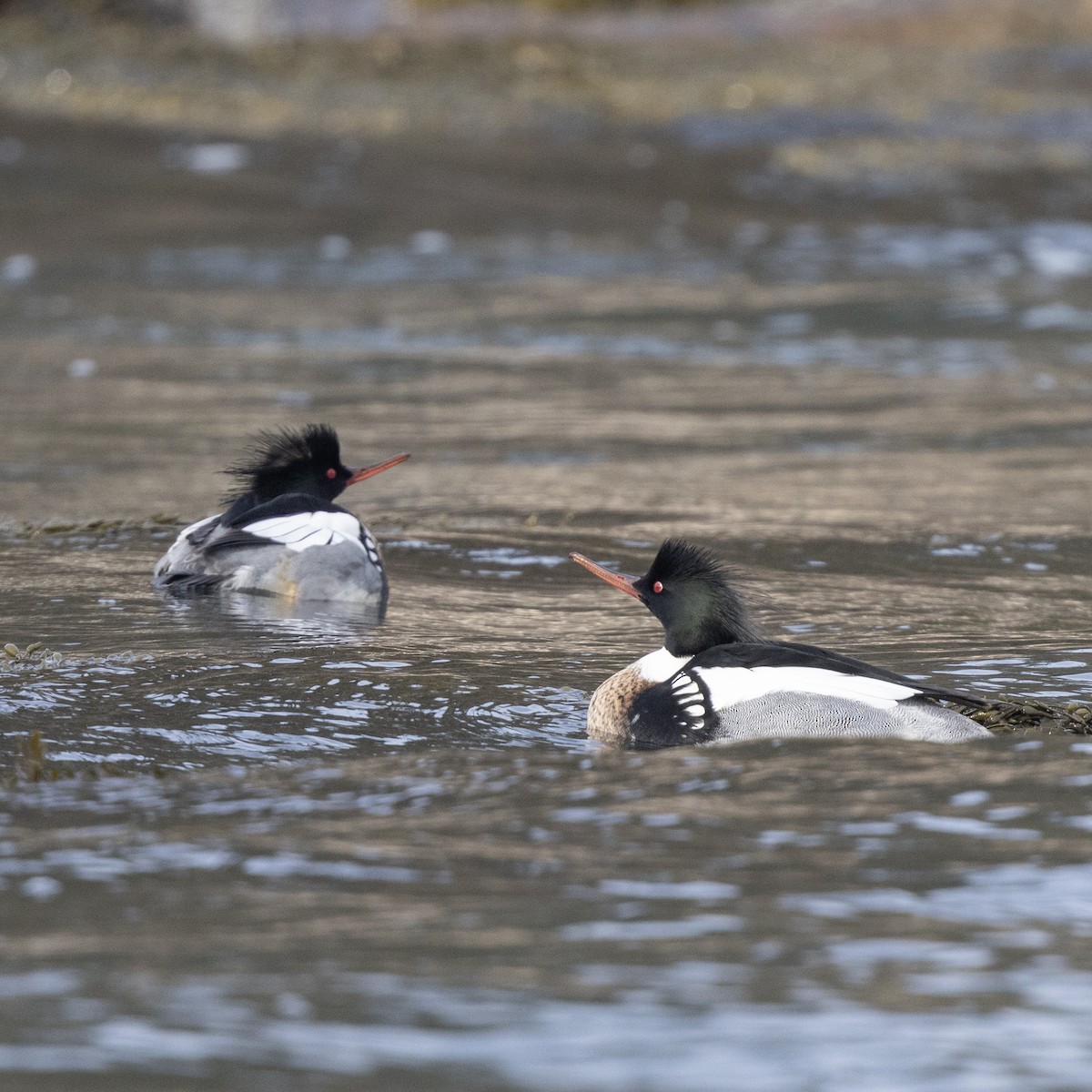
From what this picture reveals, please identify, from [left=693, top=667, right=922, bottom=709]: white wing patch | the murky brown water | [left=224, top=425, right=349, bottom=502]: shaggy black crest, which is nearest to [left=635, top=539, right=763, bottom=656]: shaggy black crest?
[left=693, top=667, right=922, bottom=709]: white wing patch

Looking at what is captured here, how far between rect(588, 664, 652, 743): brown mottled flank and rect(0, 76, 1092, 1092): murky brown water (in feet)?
0.36

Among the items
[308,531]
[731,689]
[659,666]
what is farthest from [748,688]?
[308,531]

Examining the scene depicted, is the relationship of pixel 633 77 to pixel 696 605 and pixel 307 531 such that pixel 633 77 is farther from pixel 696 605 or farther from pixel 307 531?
pixel 696 605

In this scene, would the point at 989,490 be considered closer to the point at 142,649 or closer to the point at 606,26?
the point at 142,649

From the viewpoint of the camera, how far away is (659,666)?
6020mm

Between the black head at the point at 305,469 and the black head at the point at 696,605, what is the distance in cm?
227

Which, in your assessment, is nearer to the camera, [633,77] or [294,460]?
[294,460]

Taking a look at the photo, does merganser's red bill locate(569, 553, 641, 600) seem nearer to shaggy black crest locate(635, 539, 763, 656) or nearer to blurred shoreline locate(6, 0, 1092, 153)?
shaggy black crest locate(635, 539, 763, 656)

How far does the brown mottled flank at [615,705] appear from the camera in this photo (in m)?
5.87

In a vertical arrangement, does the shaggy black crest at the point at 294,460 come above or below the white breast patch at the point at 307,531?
above

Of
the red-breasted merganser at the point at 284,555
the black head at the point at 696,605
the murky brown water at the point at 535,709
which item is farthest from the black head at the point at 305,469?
the black head at the point at 696,605

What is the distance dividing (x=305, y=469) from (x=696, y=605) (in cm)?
261

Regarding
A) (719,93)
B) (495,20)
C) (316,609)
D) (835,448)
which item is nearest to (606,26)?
(495,20)

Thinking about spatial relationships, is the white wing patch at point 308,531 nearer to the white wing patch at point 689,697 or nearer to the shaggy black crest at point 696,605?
the shaggy black crest at point 696,605
